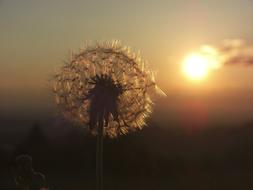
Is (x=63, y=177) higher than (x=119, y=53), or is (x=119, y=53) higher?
(x=119, y=53)

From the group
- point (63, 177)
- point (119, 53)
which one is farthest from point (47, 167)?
point (119, 53)

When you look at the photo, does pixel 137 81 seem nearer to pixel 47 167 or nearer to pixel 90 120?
pixel 90 120

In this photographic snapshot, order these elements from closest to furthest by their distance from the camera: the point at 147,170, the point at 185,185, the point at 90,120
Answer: the point at 90,120
the point at 185,185
the point at 147,170

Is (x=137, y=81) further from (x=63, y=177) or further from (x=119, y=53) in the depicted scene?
(x=63, y=177)

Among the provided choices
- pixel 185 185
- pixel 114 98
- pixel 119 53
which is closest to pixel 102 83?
pixel 114 98

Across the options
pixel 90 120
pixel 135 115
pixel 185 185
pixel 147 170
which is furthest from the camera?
pixel 147 170

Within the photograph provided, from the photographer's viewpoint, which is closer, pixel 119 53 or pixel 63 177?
pixel 119 53
